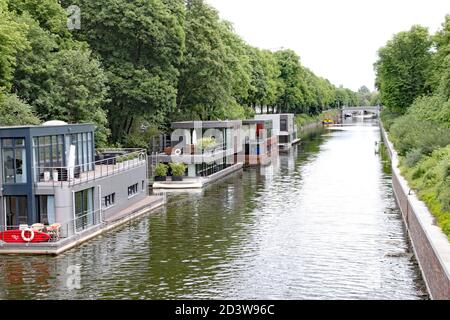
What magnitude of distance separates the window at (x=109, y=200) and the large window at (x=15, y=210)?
6217mm

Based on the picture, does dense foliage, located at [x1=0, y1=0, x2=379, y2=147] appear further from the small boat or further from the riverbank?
the riverbank

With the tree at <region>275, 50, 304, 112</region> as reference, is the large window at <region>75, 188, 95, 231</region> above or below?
below

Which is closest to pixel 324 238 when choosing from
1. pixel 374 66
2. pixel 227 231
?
pixel 227 231

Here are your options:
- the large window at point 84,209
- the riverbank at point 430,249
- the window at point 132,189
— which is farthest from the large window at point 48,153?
the riverbank at point 430,249

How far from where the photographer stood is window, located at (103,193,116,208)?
1727 inches

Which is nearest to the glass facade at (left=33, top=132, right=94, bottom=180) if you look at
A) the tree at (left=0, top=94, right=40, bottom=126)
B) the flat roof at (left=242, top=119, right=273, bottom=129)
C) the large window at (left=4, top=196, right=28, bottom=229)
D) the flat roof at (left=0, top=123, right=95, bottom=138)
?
the flat roof at (left=0, top=123, right=95, bottom=138)

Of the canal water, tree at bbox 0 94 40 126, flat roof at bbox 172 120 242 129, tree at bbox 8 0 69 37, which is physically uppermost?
tree at bbox 8 0 69 37

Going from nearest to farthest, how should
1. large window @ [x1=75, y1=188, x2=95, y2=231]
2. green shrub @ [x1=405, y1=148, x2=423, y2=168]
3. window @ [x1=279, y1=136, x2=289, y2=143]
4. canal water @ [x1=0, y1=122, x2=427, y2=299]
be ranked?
canal water @ [x1=0, y1=122, x2=427, y2=299]
large window @ [x1=75, y1=188, x2=95, y2=231]
green shrub @ [x1=405, y1=148, x2=423, y2=168]
window @ [x1=279, y1=136, x2=289, y2=143]

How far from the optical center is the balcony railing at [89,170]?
38344mm

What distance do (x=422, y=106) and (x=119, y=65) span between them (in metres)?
34.0

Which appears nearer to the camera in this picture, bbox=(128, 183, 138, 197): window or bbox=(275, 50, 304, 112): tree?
bbox=(128, 183, 138, 197): window

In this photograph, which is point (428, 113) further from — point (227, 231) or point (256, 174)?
point (227, 231)

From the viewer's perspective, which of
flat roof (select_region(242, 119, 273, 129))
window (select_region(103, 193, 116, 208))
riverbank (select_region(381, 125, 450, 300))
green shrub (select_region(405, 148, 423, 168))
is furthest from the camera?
flat roof (select_region(242, 119, 273, 129))

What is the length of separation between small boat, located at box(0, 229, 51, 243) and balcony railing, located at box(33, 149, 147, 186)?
2923mm
